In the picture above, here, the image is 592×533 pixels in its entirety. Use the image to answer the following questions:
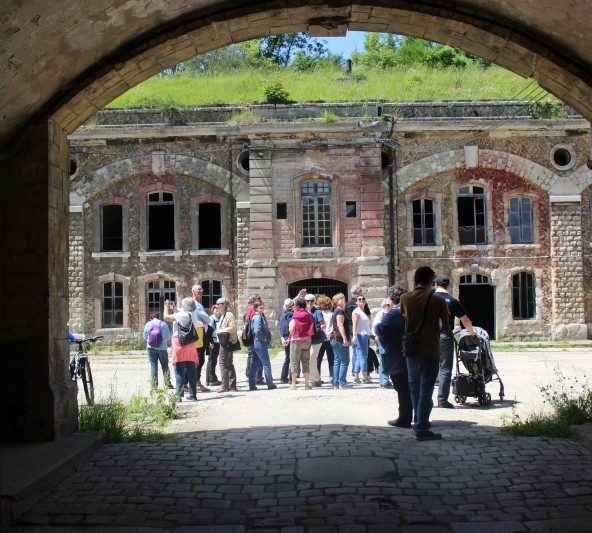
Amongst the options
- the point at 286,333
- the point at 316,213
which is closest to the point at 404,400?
the point at 286,333

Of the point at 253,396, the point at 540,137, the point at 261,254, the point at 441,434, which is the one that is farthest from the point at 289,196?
the point at 441,434

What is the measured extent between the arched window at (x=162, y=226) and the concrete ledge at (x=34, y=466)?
1855 cm

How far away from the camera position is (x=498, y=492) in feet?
18.8

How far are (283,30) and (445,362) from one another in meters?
4.89

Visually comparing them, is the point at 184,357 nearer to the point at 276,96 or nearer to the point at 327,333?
the point at 327,333

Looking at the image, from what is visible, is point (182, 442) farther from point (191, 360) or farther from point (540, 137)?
point (540, 137)

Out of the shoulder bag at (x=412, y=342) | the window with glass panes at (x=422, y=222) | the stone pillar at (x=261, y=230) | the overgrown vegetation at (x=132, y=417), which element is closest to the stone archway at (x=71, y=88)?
the overgrown vegetation at (x=132, y=417)

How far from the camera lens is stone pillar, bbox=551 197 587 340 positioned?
24859 millimetres

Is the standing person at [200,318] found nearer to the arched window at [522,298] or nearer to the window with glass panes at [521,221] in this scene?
the arched window at [522,298]

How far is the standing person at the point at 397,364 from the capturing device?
28.2 feet

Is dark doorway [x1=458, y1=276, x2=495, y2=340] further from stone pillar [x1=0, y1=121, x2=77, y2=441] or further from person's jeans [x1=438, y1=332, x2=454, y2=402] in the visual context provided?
stone pillar [x1=0, y1=121, x2=77, y2=441]

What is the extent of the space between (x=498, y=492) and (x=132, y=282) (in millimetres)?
21060

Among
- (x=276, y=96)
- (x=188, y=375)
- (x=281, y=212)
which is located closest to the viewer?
(x=188, y=375)

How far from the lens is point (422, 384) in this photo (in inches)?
307
